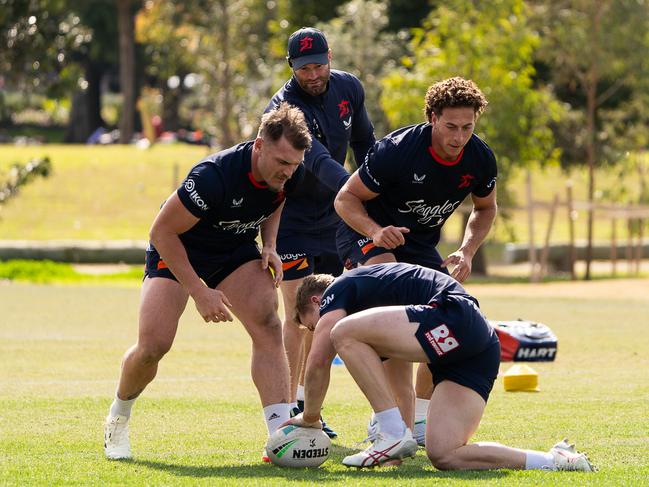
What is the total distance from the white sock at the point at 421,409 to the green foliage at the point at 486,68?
67.4 feet

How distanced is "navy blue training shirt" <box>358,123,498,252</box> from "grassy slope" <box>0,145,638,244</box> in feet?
85.7

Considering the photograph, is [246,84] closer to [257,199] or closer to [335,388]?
[335,388]

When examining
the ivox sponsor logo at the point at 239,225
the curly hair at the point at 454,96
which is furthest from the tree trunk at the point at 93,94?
the curly hair at the point at 454,96

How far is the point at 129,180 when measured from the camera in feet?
148

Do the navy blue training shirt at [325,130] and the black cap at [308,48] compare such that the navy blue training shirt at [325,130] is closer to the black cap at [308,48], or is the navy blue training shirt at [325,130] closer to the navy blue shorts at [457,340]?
the black cap at [308,48]

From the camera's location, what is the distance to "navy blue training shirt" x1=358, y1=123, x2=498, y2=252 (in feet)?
27.2

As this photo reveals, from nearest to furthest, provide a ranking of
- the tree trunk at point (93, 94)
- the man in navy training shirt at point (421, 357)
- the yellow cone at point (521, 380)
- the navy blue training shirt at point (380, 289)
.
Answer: the man in navy training shirt at point (421, 357) < the navy blue training shirt at point (380, 289) < the yellow cone at point (521, 380) < the tree trunk at point (93, 94)

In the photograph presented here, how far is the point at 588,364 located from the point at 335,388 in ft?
9.77

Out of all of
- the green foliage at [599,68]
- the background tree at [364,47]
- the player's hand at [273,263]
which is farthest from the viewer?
the background tree at [364,47]

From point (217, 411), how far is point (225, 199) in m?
2.70

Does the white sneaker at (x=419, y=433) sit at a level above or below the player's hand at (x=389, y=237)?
below

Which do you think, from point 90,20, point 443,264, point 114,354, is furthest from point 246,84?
point 443,264

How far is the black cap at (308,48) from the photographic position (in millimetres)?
9305

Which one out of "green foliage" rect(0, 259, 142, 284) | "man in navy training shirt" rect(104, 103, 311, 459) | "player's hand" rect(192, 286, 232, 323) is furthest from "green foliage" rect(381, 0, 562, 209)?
"player's hand" rect(192, 286, 232, 323)
